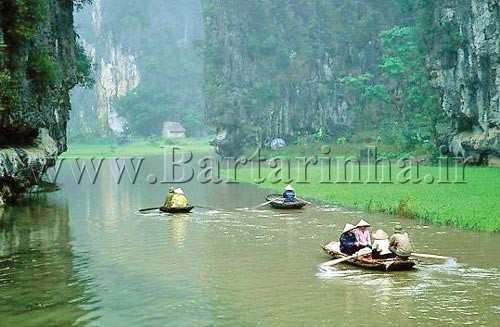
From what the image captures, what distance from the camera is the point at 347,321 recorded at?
934 centimetres

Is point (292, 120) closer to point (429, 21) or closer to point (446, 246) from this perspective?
point (429, 21)

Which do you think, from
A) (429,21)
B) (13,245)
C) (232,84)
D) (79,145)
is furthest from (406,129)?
(79,145)

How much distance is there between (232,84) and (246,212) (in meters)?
42.1

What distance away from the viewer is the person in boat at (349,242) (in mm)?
13555

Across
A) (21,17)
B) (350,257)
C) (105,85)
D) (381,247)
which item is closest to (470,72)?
(21,17)

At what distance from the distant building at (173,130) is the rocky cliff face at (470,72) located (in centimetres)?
5916

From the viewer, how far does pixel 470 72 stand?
3603 cm

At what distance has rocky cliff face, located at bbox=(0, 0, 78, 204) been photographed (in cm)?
2220

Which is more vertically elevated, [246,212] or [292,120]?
[292,120]

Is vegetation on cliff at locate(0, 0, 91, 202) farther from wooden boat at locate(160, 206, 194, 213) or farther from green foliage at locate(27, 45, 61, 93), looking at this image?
wooden boat at locate(160, 206, 194, 213)

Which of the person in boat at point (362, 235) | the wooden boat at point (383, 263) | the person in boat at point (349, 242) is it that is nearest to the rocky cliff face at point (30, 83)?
the person in boat at point (349, 242)

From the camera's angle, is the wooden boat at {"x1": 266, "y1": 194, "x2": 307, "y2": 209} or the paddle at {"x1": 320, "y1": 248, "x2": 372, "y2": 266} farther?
the wooden boat at {"x1": 266, "y1": 194, "x2": 307, "y2": 209}

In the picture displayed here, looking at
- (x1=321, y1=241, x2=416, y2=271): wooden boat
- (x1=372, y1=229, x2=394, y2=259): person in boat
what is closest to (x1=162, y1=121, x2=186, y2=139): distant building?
(x1=321, y1=241, x2=416, y2=271): wooden boat

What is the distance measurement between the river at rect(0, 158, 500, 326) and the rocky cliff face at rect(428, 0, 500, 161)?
1738 cm
